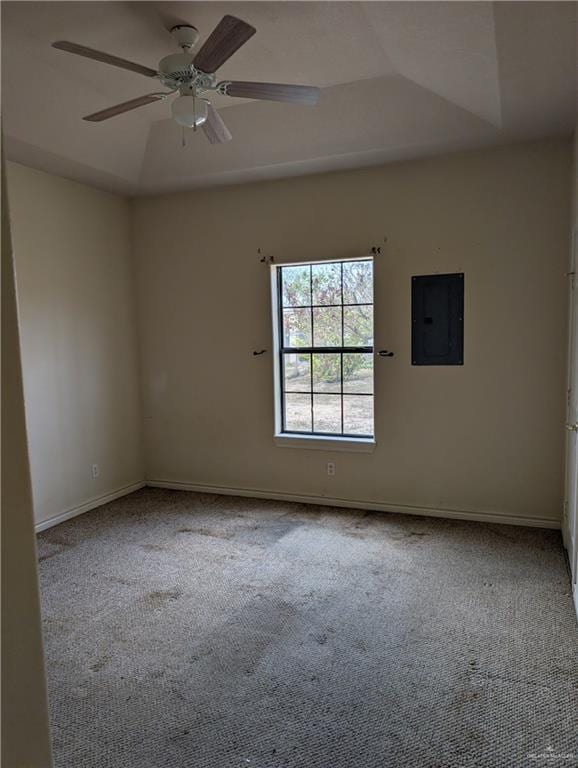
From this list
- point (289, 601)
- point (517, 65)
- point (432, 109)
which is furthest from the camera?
point (432, 109)

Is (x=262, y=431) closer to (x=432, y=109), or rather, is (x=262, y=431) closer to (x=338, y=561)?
(x=338, y=561)

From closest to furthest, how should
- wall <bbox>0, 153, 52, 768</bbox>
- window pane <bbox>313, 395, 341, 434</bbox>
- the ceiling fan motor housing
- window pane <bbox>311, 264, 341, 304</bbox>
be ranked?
wall <bbox>0, 153, 52, 768</bbox> → the ceiling fan motor housing → window pane <bbox>311, 264, 341, 304</bbox> → window pane <bbox>313, 395, 341, 434</bbox>

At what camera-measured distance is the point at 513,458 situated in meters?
3.66

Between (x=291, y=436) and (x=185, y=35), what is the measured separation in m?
2.89

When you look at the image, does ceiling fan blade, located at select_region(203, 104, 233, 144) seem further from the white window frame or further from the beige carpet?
the beige carpet

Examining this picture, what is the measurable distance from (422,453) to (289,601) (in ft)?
5.58

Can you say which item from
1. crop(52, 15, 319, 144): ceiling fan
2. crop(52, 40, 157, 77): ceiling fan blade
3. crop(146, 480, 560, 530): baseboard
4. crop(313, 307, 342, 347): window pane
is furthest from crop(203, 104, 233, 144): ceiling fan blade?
crop(146, 480, 560, 530): baseboard

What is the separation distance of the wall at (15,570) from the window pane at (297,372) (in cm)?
346

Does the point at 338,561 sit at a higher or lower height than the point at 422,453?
lower

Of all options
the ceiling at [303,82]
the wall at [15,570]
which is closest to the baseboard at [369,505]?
the ceiling at [303,82]

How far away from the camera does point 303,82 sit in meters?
3.04

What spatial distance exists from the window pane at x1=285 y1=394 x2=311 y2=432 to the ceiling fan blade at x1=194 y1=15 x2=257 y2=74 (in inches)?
105

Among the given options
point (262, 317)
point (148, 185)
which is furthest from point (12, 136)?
point (262, 317)

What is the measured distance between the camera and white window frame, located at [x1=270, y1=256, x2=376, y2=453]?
13.4 ft
